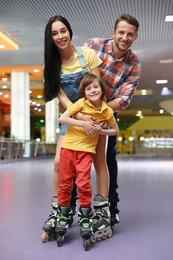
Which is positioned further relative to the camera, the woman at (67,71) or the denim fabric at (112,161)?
the denim fabric at (112,161)

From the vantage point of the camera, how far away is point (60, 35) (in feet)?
7.57

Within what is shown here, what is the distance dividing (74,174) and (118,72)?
2.29ft

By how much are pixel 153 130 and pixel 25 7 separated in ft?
111

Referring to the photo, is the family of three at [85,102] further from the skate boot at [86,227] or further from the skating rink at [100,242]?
the skating rink at [100,242]

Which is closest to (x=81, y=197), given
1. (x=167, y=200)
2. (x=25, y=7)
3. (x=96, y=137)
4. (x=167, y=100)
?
(x=96, y=137)

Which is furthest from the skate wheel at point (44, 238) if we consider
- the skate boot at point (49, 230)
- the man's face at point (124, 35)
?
the man's face at point (124, 35)

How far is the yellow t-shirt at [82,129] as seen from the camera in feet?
7.38

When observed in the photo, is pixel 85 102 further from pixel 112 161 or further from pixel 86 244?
pixel 86 244

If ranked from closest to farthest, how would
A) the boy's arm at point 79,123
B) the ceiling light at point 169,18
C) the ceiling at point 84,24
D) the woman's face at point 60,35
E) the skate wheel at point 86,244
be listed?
the skate wheel at point 86,244, the boy's arm at point 79,123, the woman's face at point 60,35, the ceiling at point 84,24, the ceiling light at point 169,18

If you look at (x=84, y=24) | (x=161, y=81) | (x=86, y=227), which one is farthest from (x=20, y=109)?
(x=86, y=227)

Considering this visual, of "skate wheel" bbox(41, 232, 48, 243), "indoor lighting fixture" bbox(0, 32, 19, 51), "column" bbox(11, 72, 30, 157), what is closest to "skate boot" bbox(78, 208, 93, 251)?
"skate wheel" bbox(41, 232, 48, 243)

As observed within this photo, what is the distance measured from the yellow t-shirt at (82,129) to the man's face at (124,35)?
384mm

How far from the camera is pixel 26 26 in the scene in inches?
418

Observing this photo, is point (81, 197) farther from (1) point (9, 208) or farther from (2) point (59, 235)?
(1) point (9, 208)
